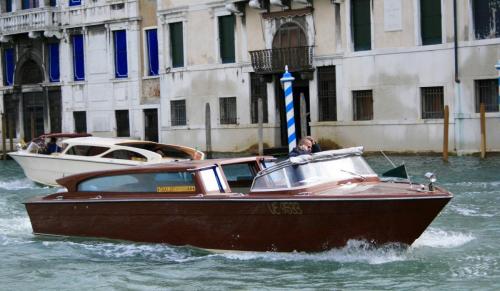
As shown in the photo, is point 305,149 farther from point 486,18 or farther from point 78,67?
point 78,67

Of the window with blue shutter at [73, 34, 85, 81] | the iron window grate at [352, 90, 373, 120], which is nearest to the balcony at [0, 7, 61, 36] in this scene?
the window with blue shutter at [73, 34, 85, 81]

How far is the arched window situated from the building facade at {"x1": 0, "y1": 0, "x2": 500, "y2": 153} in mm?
31

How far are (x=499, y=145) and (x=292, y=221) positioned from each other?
1315 centimetres

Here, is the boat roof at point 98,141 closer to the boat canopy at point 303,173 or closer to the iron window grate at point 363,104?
the iron window grate at point 363,104

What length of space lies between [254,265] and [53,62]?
2373cm

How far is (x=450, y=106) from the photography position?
22406 millimetres

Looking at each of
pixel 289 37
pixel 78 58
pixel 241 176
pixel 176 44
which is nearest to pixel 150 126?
pixel 176 44

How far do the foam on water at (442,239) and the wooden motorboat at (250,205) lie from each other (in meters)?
0.91

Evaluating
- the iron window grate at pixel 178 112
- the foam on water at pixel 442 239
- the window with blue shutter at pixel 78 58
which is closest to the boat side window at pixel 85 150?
the iron window grate at pixel 178 112

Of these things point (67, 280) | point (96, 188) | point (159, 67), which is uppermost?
point (159, 67)

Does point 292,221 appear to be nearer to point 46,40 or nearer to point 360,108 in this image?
point 360,108

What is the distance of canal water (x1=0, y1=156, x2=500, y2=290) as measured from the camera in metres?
8.94

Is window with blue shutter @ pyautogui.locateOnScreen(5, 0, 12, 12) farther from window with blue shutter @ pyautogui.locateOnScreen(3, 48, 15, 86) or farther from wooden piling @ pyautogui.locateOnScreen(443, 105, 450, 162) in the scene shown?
wooden piling @ pyautogui.locateOnScreen(443, 105, 450, 162)

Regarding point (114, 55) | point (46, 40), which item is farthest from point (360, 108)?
point (46, 40)
